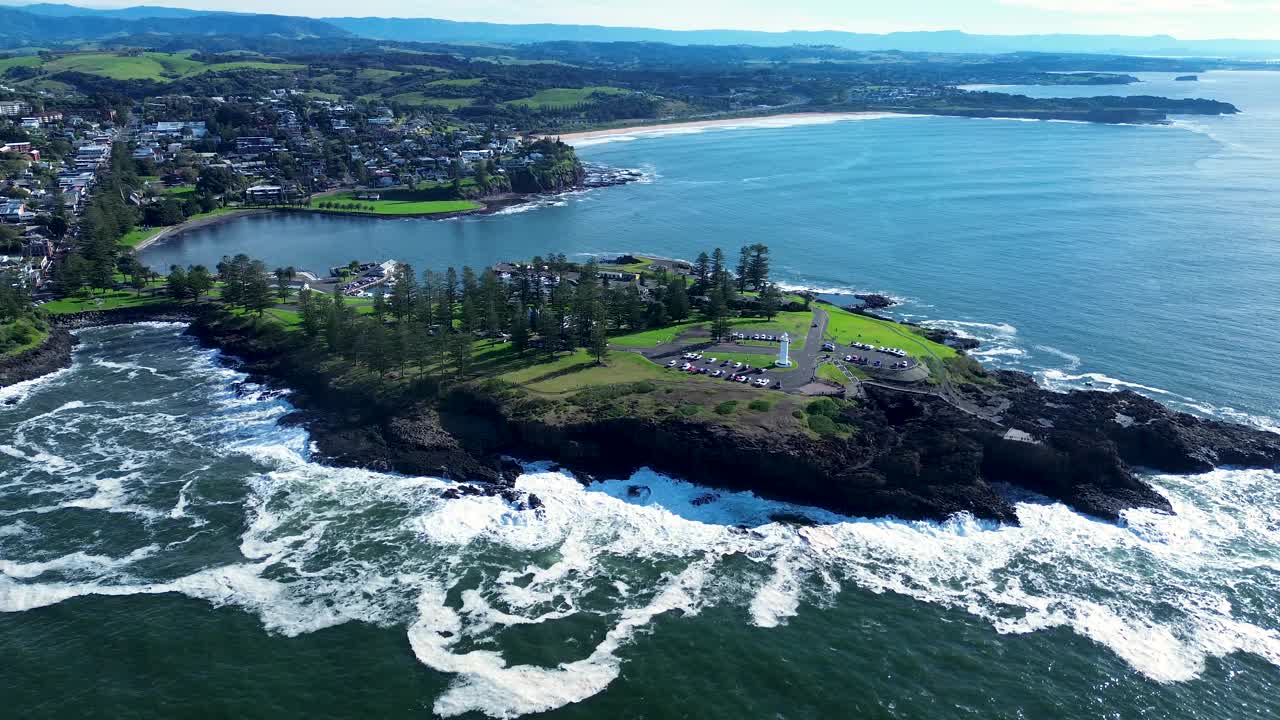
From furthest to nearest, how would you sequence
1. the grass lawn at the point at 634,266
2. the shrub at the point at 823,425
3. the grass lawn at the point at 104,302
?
the grass lawn at the point at 634,266 → the grass lawn at the point at 104,302 → the shrub at the point at 823,425

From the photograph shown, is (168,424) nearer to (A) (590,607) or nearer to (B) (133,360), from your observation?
(B) (133,360)

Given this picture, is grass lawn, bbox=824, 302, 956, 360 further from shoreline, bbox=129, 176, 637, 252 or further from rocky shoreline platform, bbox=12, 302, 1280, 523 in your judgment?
shoreline, bbox=129, 176, 637, 252

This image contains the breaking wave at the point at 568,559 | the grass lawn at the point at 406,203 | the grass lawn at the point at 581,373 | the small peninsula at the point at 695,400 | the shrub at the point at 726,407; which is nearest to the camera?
the breaking wave at the point at 568,559

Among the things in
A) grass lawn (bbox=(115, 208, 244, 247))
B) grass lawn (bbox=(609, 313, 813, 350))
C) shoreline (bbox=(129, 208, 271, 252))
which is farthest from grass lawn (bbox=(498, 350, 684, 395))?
shoreline (bbox=(129, 208, 271, 252))

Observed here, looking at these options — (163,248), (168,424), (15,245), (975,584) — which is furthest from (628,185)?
(975,584)

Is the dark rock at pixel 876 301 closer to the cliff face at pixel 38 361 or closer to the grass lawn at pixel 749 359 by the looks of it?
the grass lawn at pixel 749 359

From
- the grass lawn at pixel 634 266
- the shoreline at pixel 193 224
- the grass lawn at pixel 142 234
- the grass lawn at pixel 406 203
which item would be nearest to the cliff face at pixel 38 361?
the grass lawn at pixel 142 234
